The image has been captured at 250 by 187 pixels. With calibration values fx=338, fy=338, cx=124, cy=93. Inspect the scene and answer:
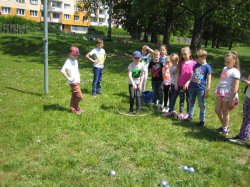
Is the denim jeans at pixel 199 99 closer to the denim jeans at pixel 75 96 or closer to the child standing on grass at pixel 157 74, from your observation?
the child standing on grass at pixel 157 74

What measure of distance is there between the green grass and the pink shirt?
1.10 m

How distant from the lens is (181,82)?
899cm

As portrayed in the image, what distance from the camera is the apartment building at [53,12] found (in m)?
77.6

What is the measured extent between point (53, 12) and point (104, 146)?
3317 inches

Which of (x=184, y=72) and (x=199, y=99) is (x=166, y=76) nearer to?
(x=184, y=72)

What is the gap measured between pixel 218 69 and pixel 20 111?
1424 cm

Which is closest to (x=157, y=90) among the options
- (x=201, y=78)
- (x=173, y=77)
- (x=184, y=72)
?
(x=173, y=77)

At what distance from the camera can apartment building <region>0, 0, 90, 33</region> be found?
77562 millimetres

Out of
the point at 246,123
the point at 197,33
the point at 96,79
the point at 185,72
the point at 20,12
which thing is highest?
the point at 20,12

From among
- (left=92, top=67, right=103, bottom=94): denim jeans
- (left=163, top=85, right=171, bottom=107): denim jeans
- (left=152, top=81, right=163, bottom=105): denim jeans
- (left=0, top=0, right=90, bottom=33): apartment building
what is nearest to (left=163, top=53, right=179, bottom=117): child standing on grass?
(left=163, top=85, right=171, bottom=107): denim jeans

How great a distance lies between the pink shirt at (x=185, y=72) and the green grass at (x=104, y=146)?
1.10 meters

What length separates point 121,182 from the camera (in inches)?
215

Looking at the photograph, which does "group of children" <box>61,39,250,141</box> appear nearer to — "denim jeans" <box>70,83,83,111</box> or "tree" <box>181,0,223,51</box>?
"denim jeans" <box>70,83,83,111</box>

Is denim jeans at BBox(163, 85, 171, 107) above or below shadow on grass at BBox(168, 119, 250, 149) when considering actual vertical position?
above
